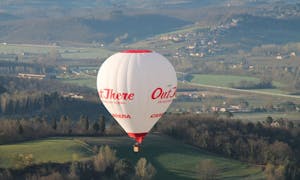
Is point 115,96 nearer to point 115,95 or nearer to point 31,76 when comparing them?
point 115,95


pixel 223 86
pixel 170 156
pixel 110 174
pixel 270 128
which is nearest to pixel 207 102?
pixel 223 86

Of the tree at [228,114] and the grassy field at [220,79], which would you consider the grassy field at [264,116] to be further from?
the grassy field at [220,79]

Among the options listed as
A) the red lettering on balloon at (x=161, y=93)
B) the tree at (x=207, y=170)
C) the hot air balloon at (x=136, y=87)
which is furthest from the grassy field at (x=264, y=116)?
the hot air balloon at (x=136, y=87)

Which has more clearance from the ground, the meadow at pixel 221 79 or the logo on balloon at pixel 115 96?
the logo on balloon at pixel 115 96

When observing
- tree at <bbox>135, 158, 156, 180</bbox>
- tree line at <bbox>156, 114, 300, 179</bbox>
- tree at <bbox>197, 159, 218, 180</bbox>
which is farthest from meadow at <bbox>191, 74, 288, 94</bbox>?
tree at <bbox>135, 158, 156, 180</bbox>

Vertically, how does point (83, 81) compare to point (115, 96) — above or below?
below

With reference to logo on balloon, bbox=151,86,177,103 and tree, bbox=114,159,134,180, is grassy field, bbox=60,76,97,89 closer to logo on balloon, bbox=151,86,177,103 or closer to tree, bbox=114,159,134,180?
tree, bbox=114,159,134,180

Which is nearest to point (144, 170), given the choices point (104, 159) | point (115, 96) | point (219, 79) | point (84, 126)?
point (104, 159)

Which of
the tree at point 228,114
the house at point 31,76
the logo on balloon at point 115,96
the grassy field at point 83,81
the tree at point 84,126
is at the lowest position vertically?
the tree at point 228,114
